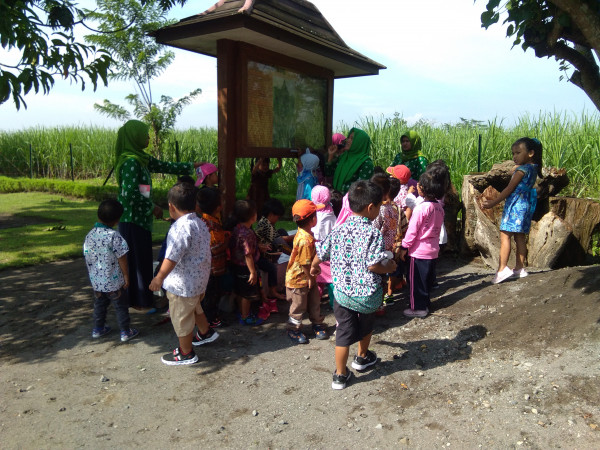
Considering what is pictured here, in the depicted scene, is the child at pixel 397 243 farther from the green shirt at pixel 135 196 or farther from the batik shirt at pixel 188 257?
the green shirt at pixel 135 196

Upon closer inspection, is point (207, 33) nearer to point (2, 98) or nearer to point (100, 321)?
point (2, 98)

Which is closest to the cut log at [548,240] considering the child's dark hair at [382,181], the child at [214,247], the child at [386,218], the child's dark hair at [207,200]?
the child at [386,218]

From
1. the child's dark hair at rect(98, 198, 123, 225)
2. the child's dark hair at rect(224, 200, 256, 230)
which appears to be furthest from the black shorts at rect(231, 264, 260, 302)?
the child's dark hair at rect(98, 198, 123, 225)

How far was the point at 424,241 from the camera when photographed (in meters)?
4.73

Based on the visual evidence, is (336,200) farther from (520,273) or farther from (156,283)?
(156,283)

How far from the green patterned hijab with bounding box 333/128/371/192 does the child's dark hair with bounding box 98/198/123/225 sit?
265cm

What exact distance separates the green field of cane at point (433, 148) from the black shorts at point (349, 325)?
5.81 meters

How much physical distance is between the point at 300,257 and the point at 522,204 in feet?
8.57

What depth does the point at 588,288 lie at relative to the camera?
4.26 meters

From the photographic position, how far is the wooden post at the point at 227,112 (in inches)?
193

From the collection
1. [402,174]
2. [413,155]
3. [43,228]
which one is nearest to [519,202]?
[402,174]

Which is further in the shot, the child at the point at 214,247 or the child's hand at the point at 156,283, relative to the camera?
the child at the point at 214,247

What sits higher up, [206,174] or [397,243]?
[206,174]

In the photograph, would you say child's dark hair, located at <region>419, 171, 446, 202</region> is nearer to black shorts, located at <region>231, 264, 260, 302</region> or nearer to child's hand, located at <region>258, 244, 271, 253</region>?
child's hand, located at <region>258, 244, 271, 253</region>
